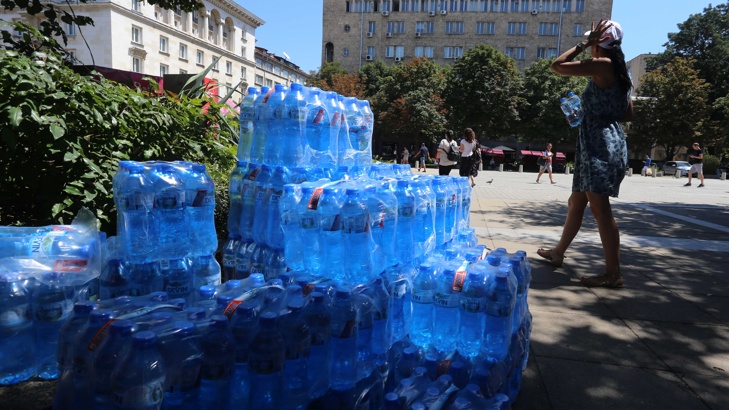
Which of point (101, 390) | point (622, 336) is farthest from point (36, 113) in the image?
point (622, 336)

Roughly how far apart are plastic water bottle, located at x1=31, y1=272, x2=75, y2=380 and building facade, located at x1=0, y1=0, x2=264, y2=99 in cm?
3166

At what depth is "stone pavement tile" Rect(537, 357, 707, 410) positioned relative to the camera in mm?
2479

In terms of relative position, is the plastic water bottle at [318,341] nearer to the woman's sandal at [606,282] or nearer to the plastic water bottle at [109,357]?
the plastic water bottle at [109,357]

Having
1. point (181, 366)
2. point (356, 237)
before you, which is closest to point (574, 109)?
point (356, 237)

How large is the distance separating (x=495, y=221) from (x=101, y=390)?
24.7 ft

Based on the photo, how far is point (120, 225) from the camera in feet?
9.51

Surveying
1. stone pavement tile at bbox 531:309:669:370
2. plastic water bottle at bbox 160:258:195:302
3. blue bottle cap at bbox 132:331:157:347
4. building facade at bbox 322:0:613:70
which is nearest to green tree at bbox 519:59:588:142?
building facade at bbox 322:0:613:70

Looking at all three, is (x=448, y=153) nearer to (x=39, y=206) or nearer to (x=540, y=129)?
(x=39, y=206)

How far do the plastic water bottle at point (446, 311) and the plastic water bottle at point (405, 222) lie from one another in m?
0.47

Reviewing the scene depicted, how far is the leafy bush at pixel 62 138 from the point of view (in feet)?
9.89

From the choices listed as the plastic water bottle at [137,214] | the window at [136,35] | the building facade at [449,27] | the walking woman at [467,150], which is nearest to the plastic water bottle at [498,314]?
the plastic water bottle at [137,214]

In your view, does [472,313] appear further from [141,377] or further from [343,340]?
[141,377]

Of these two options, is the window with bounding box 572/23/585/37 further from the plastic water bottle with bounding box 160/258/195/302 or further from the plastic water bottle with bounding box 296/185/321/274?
the plastic water bottle with bounding box 160/258/195/302

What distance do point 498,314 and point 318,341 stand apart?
Answer: 3.33 feet
